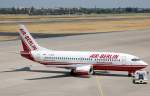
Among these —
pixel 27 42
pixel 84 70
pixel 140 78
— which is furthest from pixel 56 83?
pixel 27 42

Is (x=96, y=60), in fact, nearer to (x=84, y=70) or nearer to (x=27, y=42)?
(x=84, y=70)

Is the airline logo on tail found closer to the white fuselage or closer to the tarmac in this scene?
the white fuselage

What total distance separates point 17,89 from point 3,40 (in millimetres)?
63225

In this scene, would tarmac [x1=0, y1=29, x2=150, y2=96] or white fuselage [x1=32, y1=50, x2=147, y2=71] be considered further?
white fuselage [x1=32, y1=50, x2=147, y2=71]

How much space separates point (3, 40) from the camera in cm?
10838

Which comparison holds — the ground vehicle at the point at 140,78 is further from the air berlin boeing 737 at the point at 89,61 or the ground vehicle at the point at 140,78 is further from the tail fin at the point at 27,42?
the tail fin at the point at 27,42

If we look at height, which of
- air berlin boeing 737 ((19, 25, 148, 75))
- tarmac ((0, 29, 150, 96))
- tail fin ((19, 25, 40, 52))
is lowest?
tarmac ((0, 29, 150, 96))

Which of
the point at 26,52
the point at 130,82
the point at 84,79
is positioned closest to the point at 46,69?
the point at 26,52

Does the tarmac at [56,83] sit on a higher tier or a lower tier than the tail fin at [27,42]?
lower

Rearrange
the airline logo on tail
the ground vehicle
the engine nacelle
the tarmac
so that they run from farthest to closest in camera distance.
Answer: the airline logo on tail < the engine nacelle < the ground vehicle < the tarmac

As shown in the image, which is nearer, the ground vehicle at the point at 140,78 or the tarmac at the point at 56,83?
the tarmac at the point at 56,83

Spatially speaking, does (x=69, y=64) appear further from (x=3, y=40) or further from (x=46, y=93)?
(x=3, y=40)

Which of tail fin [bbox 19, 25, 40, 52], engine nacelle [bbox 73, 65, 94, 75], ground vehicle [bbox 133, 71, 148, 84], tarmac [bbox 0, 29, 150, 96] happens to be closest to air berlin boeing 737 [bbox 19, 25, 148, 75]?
engine nacelle [bbox 73, 65, 94, 75]

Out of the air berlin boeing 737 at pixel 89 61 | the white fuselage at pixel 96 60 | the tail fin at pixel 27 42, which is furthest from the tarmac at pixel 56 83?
the tail fin at pixel 27 42
